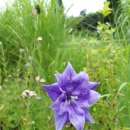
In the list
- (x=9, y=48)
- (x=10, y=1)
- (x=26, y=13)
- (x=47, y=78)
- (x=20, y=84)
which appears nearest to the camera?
(x=20, y=84)

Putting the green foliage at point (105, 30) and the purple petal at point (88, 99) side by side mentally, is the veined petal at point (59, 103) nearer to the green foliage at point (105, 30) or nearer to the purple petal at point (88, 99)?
the purple petal at point (88, 99)

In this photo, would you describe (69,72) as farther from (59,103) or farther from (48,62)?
(48,62)

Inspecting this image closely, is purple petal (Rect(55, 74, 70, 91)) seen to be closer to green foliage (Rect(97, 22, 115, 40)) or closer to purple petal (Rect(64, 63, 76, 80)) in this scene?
purple petal (Rect(64, 63, 76, 80))

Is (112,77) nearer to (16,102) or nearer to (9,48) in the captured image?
(16,102)

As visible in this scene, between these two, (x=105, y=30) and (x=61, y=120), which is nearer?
(x=61, y=120)

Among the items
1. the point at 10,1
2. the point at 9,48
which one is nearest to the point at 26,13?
the point at 9,48

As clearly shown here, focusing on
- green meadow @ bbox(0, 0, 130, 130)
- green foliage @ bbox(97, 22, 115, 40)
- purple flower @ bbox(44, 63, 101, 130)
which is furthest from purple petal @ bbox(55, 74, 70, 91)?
green foliage @ bbox(97, 22, 115, 40)

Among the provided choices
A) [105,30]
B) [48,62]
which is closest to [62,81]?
[105,30]
